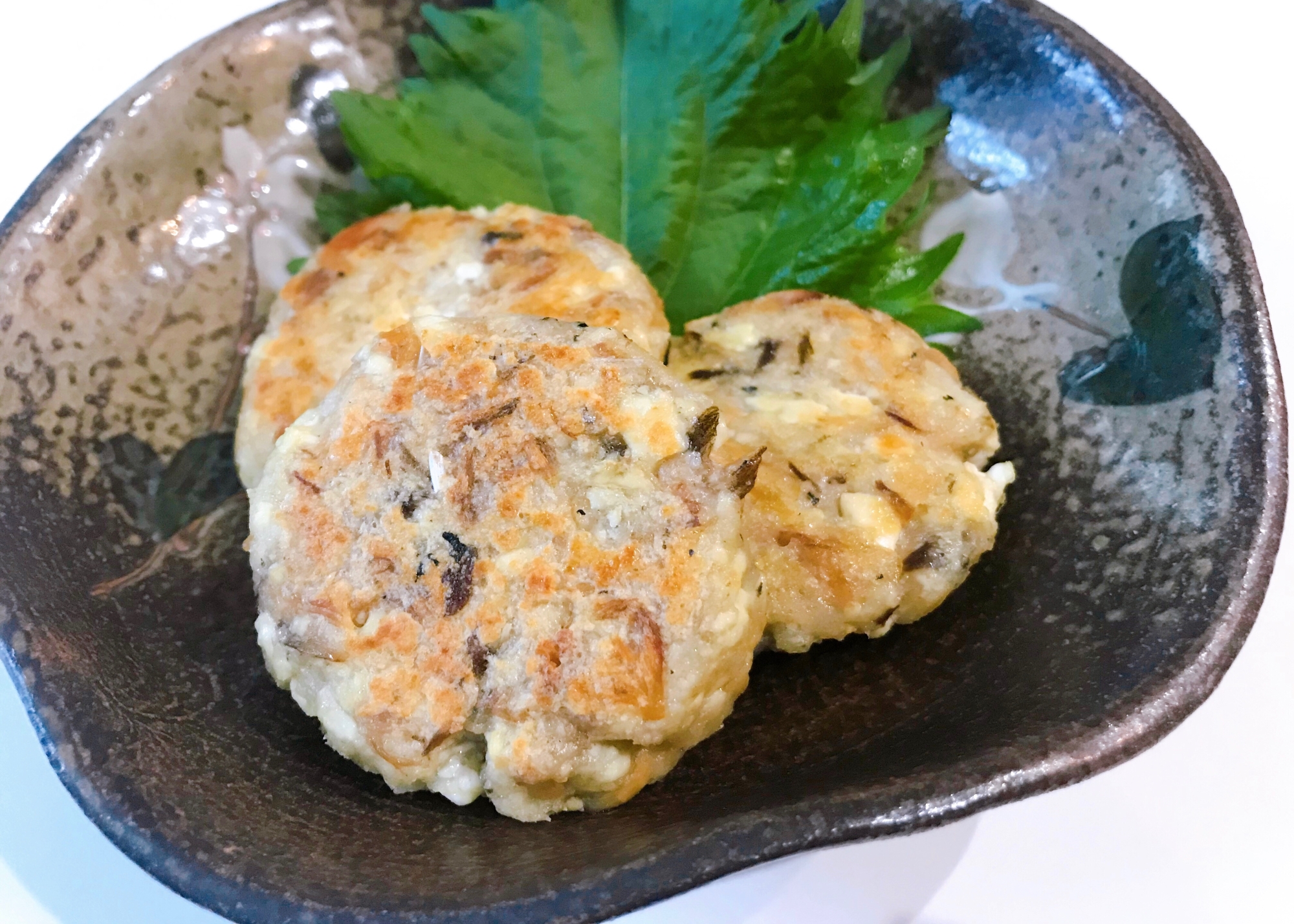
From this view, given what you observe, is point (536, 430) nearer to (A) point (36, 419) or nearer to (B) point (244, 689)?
(B) point (244, 689)

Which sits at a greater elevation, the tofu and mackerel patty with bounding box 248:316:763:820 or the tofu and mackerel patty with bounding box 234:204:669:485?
the tofu and mackerel patty with bounding box 234:204:669:485

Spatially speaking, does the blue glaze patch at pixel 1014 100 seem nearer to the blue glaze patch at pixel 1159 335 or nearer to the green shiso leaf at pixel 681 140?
the green shiso leaf at pixel 681 140

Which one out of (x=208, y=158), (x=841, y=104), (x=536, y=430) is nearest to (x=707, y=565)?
(x=536, y=430)

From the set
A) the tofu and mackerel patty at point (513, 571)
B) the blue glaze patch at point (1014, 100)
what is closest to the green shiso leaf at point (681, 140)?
the blue glaze patch at point (1014, 100)

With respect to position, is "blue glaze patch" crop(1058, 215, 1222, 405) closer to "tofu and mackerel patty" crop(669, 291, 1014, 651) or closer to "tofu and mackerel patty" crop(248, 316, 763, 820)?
"tofu and mackerel patty" crop(669, 291, 1014, 651)

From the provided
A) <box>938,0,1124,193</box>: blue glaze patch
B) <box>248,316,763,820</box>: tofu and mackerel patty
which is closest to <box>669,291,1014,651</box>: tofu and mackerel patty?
<box>248,316,763,820</box>: tofu and mackerel patty

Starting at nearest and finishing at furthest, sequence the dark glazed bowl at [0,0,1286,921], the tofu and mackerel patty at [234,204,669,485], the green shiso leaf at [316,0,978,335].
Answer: the dark glazed bowl at [0,0,1286,921], the tofu and mackerel patty at [234,204,669,485], the green shiso leaf at [316,0,978,335]
